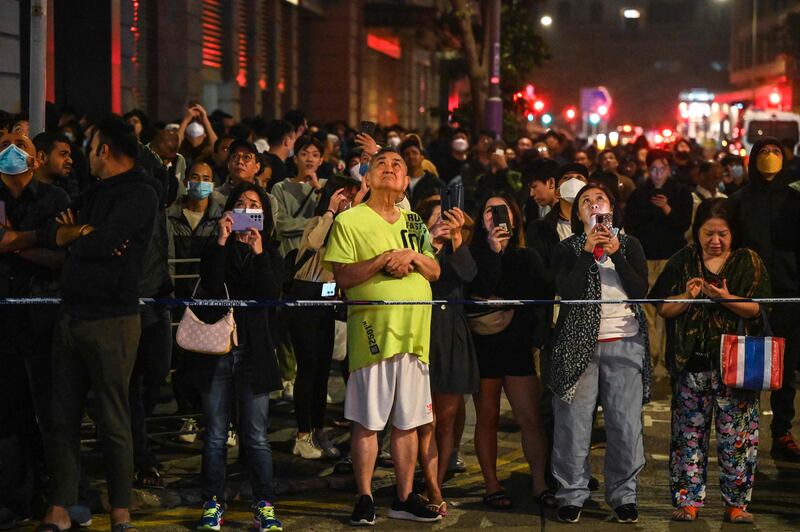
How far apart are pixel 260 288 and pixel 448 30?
81.6 ft

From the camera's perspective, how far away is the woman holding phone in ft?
27.7

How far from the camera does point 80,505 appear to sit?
7902 millimetres

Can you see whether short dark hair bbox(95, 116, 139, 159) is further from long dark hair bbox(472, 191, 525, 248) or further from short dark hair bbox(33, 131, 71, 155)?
long dark hair bbox(472, 191, 525, 248)

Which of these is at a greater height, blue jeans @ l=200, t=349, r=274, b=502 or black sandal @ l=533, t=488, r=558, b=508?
blue jeans @ l=200, t=349, r=274, b=502

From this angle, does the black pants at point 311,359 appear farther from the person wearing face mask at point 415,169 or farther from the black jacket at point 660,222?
the black jacket at point 660,222

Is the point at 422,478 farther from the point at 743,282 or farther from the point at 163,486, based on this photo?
the point at 743,282

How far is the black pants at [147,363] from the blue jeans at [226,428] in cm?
94

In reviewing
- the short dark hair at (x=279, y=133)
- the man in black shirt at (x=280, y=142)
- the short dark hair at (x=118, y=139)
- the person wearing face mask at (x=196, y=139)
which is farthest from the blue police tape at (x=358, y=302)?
the person wearing face mask at (x=196, y=139)

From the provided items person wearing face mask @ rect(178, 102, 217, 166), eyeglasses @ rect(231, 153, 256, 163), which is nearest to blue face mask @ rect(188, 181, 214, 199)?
eyeglasses @ rect(231, 153, 256, 163)

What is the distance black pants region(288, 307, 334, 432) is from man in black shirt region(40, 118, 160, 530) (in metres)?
2.27

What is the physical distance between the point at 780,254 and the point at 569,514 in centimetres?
297

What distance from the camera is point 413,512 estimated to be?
8.05 metres

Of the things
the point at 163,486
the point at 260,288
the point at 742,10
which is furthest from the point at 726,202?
the point at 742,10

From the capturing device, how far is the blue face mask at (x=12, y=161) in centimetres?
781
